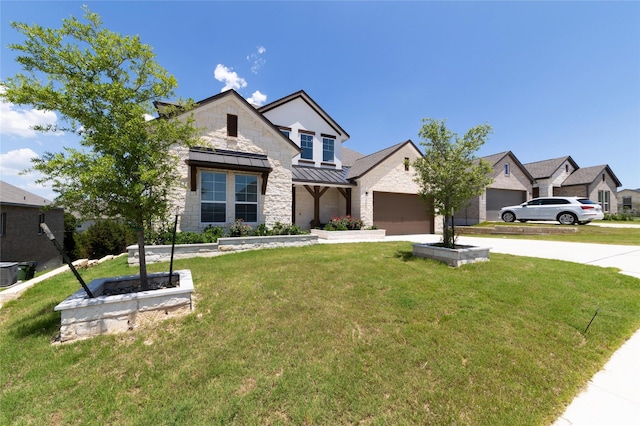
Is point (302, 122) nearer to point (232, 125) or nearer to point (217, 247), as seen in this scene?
point (232, 125)

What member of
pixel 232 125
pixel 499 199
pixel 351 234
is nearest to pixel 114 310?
pixel 232 125

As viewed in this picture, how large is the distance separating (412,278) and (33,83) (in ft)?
25.6

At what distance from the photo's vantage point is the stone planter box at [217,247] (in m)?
8.16

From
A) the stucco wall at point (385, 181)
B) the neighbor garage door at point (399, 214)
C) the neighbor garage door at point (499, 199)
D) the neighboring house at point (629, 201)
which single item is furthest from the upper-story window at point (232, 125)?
the neighboring house at point (629, 201)

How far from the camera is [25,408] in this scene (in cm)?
250

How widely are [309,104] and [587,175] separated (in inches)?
1244

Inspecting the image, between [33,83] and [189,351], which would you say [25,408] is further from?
[33,83]

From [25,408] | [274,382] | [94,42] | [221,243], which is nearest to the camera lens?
[25,408]

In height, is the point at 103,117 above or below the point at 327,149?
below

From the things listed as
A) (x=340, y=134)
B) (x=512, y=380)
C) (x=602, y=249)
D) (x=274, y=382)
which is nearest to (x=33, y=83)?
(x=274, y=382)

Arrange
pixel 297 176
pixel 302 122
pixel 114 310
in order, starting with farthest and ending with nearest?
pixel 302 122 < pixel 297 176 < pixel 114 310

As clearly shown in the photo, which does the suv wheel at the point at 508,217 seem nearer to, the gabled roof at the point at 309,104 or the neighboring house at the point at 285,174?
the neighboring house at the point at 285,174

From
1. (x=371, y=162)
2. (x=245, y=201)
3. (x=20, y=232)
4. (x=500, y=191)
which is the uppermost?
(x=371, y=162)

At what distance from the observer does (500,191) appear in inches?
885
